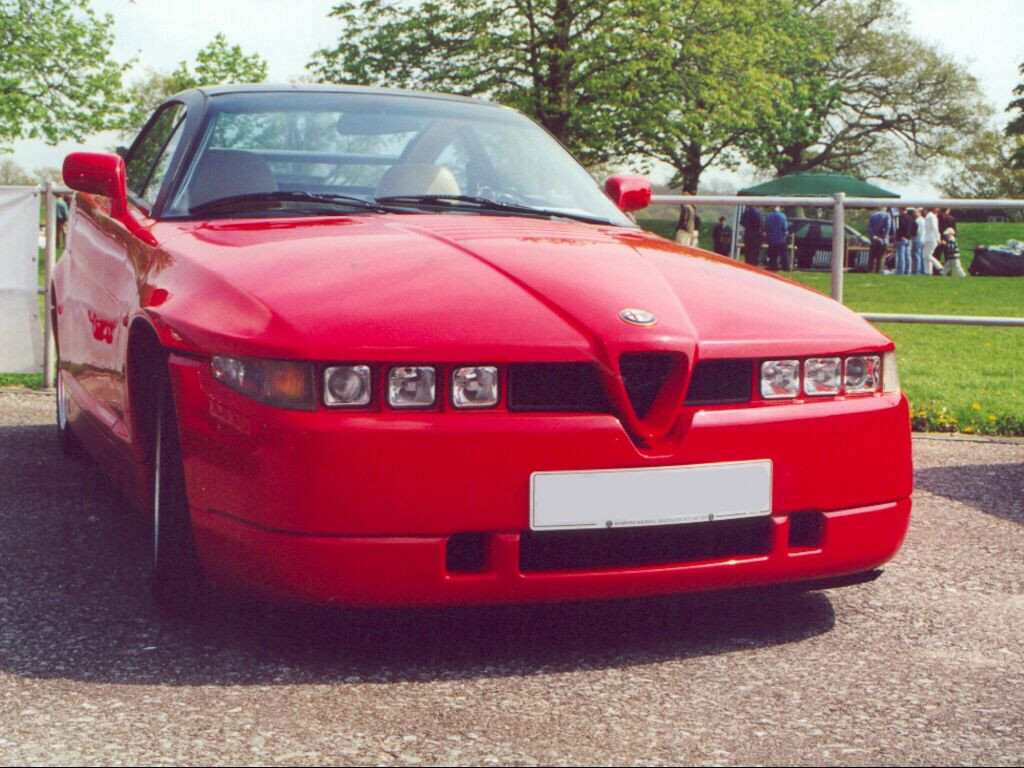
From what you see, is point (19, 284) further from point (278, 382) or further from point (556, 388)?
point (556, 388)

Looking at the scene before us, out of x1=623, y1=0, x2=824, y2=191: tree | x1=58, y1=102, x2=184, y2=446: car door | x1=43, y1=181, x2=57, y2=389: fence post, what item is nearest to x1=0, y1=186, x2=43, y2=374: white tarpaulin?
x1=43, y1=181, x2=57, y2=389: fence post

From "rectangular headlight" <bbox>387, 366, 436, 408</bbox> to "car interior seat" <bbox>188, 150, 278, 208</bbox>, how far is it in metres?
1.48

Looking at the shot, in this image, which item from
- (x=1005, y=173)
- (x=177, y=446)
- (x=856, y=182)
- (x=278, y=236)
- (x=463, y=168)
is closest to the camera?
(x=177, y=446)

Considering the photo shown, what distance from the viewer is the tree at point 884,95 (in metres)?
58.0

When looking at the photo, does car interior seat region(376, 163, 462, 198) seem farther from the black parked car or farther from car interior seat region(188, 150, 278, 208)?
the black parked car

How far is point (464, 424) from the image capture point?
315 cm

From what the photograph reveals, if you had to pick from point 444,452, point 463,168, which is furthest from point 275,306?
point 463,168

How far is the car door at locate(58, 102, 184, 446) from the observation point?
431 cm

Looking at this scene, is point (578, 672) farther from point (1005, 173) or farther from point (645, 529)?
point (1005, 173)

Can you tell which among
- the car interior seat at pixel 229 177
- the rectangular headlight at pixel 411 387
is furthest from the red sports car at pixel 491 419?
the car interior seat at pixel 229 177

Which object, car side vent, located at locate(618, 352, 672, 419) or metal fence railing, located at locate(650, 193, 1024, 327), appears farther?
metal fence railing, located at locate(650, 193, 1024, 327)

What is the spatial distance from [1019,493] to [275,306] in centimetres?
390

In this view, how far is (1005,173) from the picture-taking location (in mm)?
64312

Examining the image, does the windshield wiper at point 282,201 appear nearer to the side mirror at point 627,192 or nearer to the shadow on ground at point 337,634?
the shadow on ground at point 337,634
